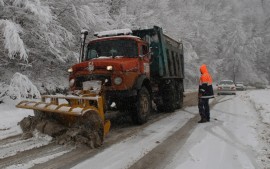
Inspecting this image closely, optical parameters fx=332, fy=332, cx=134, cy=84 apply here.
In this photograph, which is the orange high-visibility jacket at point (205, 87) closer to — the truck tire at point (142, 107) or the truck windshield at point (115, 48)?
the truck tire at point (142, 107)

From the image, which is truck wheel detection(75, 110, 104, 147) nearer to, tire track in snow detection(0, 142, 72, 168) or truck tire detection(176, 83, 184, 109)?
tire track in snow detection(0, 142, 72, 168)

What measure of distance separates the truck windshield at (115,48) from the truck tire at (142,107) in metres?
1.16

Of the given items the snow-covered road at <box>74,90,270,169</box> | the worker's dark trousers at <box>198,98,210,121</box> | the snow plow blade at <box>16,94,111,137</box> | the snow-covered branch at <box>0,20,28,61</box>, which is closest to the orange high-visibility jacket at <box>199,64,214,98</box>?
the worker's dark trousers at <box>198,98,210,121</box>

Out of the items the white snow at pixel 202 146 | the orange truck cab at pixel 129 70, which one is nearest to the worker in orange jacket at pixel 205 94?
the white snow at pixel 202 146

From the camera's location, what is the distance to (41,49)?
1433cm

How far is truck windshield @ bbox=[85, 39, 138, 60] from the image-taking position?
9.72 meters

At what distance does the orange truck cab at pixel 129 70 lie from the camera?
8633 millimetres

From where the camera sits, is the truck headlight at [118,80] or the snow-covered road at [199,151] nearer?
the snow-covered road at [199,151]

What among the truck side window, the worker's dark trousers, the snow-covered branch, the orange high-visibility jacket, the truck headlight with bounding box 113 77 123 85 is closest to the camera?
the truck headlight with bounding box 113 77 123 85

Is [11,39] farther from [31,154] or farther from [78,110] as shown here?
[31,154]

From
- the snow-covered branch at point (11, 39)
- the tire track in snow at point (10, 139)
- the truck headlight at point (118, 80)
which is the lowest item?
the tire track in snow at point (10, 139)

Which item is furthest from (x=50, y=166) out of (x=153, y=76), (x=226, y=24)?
(x=226, y=24)

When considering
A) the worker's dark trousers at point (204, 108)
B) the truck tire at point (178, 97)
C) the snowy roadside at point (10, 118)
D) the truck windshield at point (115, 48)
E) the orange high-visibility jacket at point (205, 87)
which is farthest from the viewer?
the truck tire at point (178, 97)

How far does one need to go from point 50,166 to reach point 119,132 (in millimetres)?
3195
